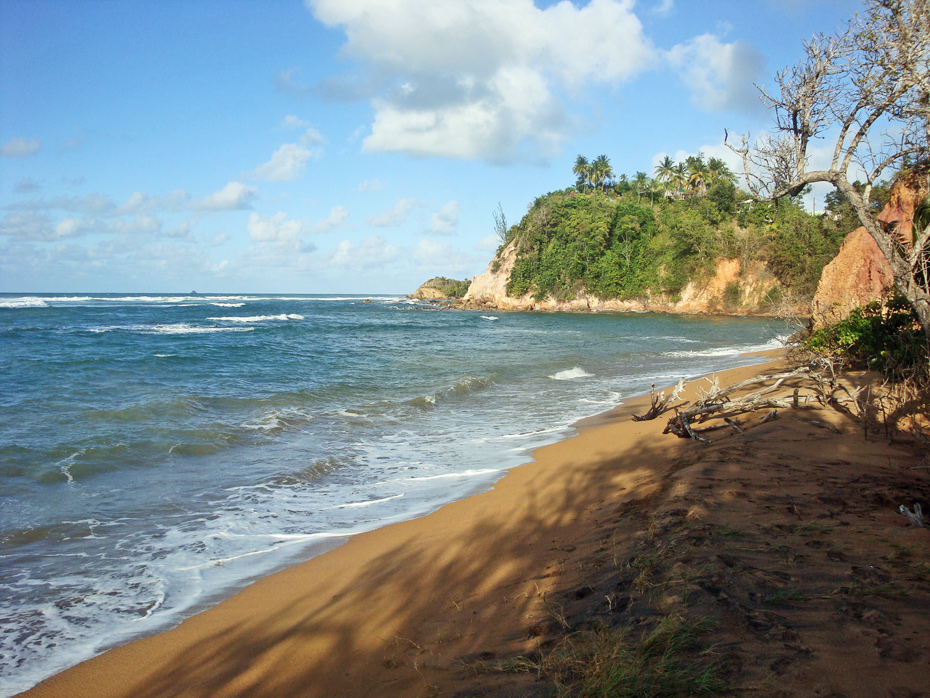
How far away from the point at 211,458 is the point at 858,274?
1261cm

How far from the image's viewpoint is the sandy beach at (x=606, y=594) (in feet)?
7.32

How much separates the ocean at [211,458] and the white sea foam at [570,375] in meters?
0.12

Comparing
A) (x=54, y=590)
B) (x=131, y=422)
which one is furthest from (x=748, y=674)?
(x=131, y=422)

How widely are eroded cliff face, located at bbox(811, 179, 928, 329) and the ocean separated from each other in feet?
14.3

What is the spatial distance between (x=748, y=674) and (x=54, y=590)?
194 inches

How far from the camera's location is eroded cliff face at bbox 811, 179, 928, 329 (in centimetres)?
862

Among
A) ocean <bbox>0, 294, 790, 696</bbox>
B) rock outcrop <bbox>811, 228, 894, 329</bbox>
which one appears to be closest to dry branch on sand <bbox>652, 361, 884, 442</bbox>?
ocean <bbox>0, 294, 790, 696</bbox>

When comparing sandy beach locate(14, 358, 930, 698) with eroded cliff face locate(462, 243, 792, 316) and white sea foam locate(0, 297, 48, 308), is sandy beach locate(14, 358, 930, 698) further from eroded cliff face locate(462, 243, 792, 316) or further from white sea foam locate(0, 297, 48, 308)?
white sea foam locate(0, 297, 48, 308)

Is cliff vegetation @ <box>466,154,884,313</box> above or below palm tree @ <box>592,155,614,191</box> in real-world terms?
below

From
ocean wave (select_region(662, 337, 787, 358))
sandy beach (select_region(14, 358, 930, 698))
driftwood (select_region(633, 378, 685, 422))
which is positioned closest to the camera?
sandy beach (select_region(14, 358, 930, 698))

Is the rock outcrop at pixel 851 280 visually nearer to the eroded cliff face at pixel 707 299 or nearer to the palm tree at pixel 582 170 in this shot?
the eroded cliff face at pixel 707 299

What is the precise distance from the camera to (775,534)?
3.27 metres

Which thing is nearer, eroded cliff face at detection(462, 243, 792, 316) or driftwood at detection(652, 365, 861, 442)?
driftwood at detection(652, 365, 861, 442)

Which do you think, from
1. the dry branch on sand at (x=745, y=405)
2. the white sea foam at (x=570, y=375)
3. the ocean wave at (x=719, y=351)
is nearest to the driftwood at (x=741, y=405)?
the dry branch on sand at (x=745, y=405)
